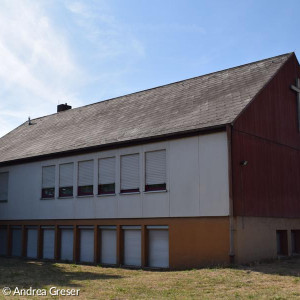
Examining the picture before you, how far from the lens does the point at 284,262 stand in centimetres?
1784

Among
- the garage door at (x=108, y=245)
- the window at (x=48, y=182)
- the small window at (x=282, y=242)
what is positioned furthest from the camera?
the window at (x=48, y=182)

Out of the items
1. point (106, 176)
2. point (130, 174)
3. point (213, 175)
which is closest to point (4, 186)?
point (106, 176)

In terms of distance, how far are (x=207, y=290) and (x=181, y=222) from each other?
609 cm

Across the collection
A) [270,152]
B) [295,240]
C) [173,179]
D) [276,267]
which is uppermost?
[270,152]

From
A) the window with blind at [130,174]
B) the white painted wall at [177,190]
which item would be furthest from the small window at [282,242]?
the window with blind at [130,174]

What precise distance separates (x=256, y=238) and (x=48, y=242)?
10856 millimetres

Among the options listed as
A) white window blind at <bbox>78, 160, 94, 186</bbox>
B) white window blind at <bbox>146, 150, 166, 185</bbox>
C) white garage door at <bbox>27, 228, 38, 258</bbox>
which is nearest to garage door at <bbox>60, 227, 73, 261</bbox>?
white garage door at <bbox>27, 228, 38, 258</bbox>

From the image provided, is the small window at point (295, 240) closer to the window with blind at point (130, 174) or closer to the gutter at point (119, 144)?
the gutter at point (119, 144)

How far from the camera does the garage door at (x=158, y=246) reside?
18.7 metres

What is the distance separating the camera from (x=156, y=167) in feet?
62.6

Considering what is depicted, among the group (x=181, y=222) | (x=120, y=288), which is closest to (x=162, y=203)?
(x=181, y=222)

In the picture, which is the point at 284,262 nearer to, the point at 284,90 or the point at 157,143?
the point at 157,143

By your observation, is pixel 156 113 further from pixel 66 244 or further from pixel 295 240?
pixel 295 240

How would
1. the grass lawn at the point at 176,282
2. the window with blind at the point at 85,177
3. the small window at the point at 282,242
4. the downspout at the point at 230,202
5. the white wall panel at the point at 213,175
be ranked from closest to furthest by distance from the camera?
the grass lawn at the point at 176,282 < the downspout at the point at 230,202 < the white wall panel at the point at 213,175 < the small window at the point at 282,242 < the window with blind at the point at 85,177
